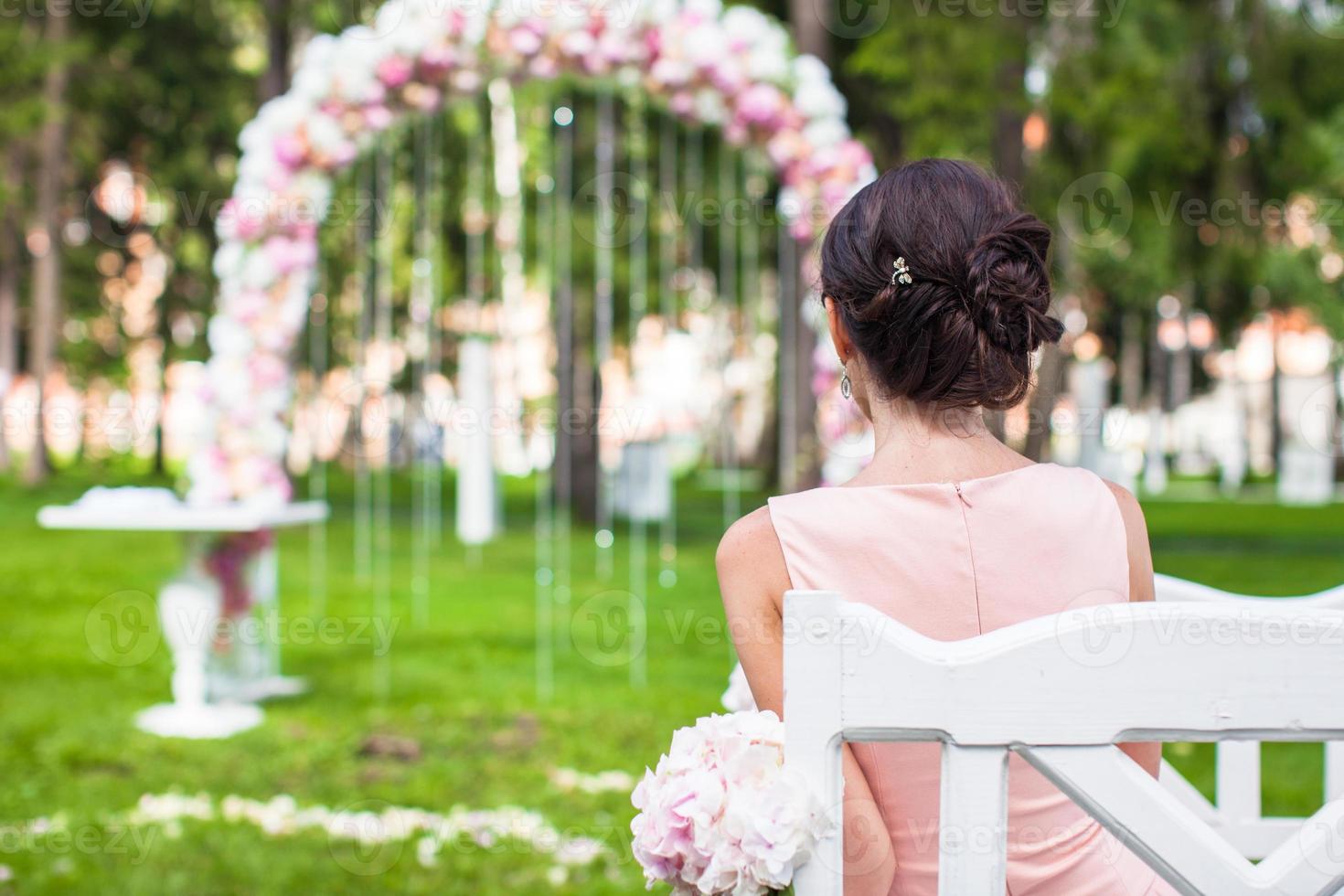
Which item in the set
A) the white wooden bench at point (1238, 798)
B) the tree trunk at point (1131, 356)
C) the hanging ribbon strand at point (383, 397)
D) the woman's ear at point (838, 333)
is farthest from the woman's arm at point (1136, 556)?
the tree trunk at point (1131, 356)

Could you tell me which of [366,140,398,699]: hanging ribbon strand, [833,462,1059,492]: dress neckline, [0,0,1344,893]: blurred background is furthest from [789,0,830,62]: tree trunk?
[833,462,1059,492]: dress neckline

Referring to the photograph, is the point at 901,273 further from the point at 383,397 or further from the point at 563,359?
the point at 383,397

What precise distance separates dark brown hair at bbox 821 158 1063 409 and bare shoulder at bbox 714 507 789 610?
28 cm

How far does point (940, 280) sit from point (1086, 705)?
58cm

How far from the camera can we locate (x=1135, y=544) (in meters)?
1.69

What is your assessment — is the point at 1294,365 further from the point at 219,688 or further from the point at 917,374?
the point at 917,374

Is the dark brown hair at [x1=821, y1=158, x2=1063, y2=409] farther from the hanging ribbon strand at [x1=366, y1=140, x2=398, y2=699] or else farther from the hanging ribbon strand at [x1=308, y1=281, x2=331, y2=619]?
the hanging ribbon strand at [x1=308, y1=281, x2=331, y2=619]

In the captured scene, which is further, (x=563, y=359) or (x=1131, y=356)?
(x=1131, y=356)

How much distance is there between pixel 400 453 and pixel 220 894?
37.1m

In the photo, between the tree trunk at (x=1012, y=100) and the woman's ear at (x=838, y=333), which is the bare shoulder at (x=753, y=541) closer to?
the woman's ear at (x=838, y=333)

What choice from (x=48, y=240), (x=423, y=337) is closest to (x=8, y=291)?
(x=48, y=240)

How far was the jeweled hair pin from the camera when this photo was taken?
1.60 m

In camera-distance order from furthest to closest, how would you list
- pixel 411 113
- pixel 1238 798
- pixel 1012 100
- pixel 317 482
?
pixel 317 482
pixel 1012 100
pixel 411 113
pixel 1238 798

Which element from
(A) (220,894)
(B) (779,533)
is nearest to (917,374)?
(B) (779,533)
